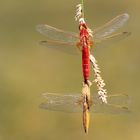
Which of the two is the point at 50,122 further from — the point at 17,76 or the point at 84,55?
the point at 84,55

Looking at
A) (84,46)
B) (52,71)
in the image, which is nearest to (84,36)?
(84,46)

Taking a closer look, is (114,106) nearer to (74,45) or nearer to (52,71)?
(74,45)

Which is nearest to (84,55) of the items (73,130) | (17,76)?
(73,130)

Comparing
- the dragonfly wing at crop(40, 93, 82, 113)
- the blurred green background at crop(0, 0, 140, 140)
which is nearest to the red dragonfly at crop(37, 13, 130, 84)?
the dragonfly wing at crop(40, 93, 82, 113)

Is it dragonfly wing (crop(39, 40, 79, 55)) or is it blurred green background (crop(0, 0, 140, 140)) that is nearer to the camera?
dragonfly wing (crop(39, 40, 79, 55))

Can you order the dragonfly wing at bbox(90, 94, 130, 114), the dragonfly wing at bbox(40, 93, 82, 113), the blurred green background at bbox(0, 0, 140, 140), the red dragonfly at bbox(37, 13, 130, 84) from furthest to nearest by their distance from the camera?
the blurred green background at bbox(0, 0, 140, 140), the dragonfly wing at bbox(90, 94, 130, 114), the dragonfly wing at bbox(40, 93, 82, 113), the red dragonfly at bbox(37, 13, 130, 84)

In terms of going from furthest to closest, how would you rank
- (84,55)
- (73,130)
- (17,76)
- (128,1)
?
(128,1) → (17,76) → (73,130) → (84,55)

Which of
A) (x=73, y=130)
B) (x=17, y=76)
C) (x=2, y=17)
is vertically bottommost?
(x=73, y=130)

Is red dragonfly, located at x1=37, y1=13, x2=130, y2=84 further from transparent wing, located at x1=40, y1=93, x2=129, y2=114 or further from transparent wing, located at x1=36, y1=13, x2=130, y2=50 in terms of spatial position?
transparent wing, located at x1=40, y1=93, x2=129, y2=114
